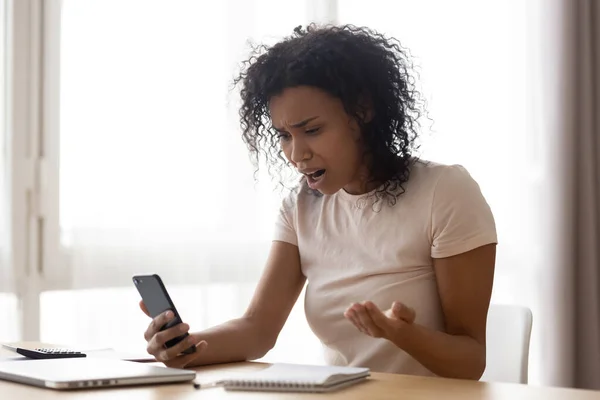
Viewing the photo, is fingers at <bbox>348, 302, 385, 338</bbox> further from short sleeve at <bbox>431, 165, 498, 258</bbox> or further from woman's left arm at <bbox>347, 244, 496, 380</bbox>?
short sleeve at <bbox>431, 165, 498, 258</bbox>

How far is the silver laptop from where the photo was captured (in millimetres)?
1225

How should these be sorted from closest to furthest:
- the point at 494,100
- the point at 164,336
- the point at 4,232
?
the point at 164,336, the point at 4,232, the point at 494,100

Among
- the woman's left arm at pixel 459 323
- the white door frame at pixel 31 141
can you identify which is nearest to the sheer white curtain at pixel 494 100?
the white door frame at pixel 31 141

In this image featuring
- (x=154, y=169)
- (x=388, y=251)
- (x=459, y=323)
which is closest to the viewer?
(x=459, y=323)

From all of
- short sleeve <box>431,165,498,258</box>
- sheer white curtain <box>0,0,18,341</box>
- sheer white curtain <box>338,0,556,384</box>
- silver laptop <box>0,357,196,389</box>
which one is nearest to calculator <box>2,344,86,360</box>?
silver laptop <box>0,357,196,389</box>

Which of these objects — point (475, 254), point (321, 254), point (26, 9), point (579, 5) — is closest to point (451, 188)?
point (475, 254)

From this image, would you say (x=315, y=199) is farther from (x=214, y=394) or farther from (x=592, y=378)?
(x=592, y=378)

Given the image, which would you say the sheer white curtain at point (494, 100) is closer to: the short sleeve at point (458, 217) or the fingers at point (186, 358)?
the short sleeve at point (458, 217)

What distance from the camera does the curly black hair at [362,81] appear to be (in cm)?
170

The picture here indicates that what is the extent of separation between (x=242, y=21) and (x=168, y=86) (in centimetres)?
38

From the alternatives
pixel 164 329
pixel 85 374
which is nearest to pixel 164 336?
pixel 164 329

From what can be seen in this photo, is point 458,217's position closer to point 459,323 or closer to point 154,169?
point 459,323

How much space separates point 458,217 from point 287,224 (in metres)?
0.42

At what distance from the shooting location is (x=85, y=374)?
1266mm
